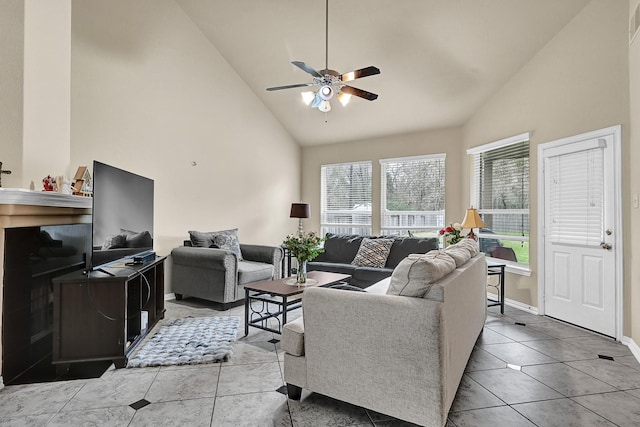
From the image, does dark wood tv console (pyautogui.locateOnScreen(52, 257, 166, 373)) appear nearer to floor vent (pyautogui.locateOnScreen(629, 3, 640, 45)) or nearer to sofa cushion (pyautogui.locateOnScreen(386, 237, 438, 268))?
sofa cushion (pyautogui.locateOnScreen(386, 237, 438, 268))

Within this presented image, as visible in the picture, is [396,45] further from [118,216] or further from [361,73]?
[118,216]

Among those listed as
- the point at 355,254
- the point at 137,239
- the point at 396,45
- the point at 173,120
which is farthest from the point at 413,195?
the point at 137,239

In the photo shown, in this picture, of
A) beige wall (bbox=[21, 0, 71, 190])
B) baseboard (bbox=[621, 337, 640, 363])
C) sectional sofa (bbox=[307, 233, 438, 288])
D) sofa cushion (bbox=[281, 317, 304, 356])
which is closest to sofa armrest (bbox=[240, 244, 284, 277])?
sectional sofa (bbox=[307, 233, 438, 288])

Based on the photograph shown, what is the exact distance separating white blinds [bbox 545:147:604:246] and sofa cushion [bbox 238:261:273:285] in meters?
3.38

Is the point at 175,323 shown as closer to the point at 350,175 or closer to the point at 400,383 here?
the point at 400,383

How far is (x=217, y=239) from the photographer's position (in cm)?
486

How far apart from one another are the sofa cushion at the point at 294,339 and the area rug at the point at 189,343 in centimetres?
87

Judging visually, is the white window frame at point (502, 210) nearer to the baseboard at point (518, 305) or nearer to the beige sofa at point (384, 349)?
the baseboard at point (518, 305)

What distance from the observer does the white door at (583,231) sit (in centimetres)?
340

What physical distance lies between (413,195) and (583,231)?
2770mm

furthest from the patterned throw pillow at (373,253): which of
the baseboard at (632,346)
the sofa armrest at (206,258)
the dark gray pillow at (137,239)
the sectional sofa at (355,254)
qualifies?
the dark gray pillow at (137,239)

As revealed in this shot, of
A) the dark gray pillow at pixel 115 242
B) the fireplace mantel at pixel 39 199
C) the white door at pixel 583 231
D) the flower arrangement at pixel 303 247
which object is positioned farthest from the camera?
the flower arrangement at pixel 303 247

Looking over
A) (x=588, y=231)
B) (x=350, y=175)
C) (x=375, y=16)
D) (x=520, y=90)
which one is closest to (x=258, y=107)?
(x=350, y=175)

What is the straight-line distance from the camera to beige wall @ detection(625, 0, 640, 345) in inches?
119
